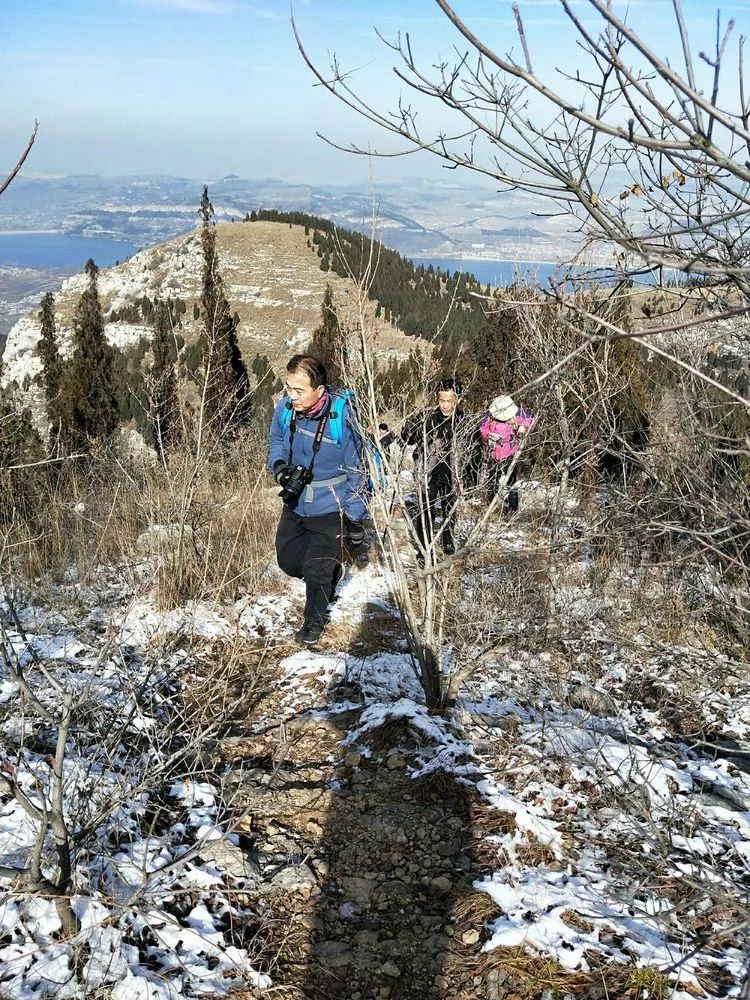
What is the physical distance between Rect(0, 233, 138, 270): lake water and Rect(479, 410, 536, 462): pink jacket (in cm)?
8187

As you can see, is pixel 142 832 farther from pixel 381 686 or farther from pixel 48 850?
pixel 381 686

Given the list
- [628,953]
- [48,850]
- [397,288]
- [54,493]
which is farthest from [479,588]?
[397,288]

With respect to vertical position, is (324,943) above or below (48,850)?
below

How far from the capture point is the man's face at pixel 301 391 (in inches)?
154

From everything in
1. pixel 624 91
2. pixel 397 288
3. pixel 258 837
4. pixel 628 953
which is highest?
pixel 397 288

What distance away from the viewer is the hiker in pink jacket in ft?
12.7

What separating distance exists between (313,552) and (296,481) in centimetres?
47

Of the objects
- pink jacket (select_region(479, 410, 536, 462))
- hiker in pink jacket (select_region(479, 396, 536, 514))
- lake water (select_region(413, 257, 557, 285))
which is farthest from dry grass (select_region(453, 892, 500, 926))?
lake water (select_region(413, 257, 557, 285))

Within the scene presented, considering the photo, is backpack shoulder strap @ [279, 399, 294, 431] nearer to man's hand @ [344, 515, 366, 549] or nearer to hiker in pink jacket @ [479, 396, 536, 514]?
man's hand @ [344, 515, 366, 549]

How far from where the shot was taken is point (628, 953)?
211 centimetres

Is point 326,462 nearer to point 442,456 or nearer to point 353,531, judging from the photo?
point 353,531

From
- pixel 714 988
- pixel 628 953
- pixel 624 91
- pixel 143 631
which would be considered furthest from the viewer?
pixel 143 631

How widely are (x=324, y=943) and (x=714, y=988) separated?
120cm

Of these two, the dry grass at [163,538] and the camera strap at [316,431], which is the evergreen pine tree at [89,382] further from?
the camera strap at [316,431]
